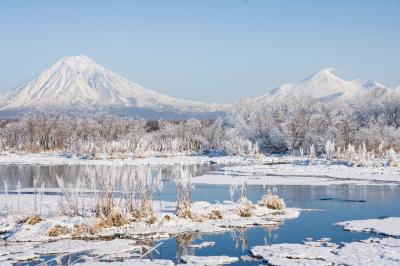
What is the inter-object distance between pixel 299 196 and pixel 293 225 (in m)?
6.54

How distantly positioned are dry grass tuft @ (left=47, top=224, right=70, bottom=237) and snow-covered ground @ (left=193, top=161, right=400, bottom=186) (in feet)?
37.9

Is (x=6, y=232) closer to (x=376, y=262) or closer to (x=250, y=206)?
(x=250, y=206)

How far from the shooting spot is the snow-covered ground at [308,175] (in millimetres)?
27047

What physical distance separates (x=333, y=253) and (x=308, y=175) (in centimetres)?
1888

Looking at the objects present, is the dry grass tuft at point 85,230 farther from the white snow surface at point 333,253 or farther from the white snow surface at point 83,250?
the white snow surface at point 333,253

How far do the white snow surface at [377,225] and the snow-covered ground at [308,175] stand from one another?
921 cm

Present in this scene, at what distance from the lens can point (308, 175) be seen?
3077 cm

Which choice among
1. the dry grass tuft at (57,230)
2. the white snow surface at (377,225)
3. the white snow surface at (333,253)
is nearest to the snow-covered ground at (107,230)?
the dry grass tuft at (57,230)

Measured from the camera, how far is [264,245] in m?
13.2

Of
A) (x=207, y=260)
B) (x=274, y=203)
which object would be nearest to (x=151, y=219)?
(x=207, y=260)

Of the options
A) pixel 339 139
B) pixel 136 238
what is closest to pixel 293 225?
pixel 136 238

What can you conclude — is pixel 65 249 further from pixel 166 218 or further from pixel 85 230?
pixel 166 218

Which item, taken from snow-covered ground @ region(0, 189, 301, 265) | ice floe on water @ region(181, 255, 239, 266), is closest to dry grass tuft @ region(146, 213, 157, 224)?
snow-covered ground @ region(0, 189, 301, 265)

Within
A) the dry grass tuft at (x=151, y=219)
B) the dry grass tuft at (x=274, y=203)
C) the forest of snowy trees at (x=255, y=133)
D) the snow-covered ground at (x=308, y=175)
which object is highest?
the forest of snowy trees at (x=255, y=133)
